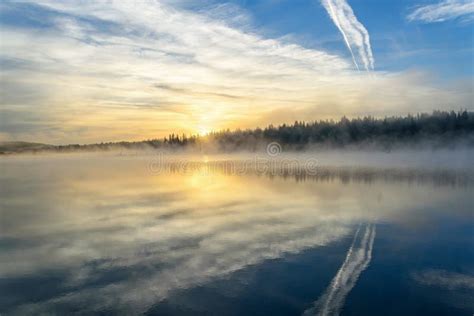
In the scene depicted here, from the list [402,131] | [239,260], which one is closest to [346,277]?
[239,260]

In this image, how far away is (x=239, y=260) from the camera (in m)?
15.1

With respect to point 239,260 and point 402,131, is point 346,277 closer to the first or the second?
point 239,260

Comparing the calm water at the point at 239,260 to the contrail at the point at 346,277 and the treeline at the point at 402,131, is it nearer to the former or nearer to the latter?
the contrail at the point at 346,277

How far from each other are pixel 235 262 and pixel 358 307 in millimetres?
5340

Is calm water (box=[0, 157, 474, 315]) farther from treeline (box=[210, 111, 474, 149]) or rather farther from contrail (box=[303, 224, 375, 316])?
treeline (box=[210, 111, 474, 149])

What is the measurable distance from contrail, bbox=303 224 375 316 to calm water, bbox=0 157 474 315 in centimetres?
4

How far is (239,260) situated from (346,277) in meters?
4.13

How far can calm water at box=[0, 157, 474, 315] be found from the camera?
1130 centimetres

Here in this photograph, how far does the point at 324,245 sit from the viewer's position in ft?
56.5

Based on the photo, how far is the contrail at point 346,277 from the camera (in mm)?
10773

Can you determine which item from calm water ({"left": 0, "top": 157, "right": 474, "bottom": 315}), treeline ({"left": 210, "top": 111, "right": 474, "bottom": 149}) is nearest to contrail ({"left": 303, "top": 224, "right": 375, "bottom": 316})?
calm water ({"left": 0, "top": 157, "right": 474, "bottom": 315})

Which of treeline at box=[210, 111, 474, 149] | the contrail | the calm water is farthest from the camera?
treeline at box=[210, 111, 474, 149]

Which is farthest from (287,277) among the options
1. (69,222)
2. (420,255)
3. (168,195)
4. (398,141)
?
(398,141)

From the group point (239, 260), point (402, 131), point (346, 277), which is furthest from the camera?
point (402, 131)
